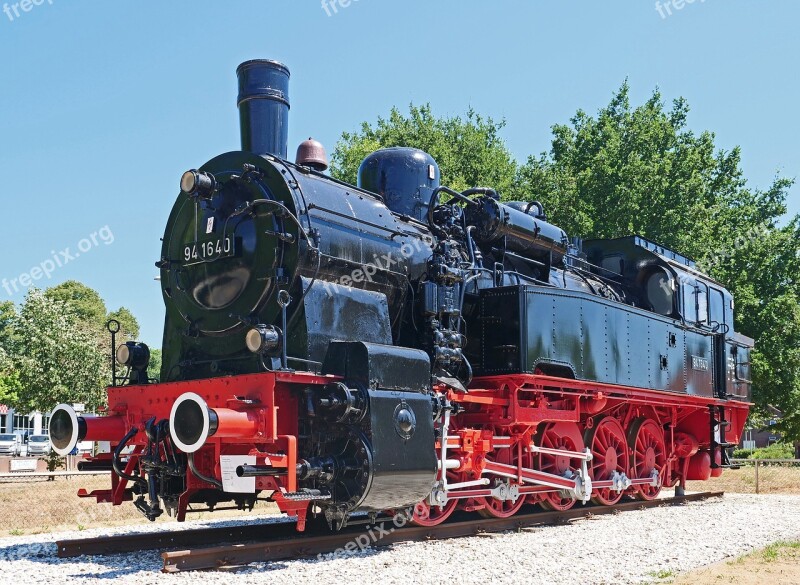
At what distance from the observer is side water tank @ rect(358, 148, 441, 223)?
9.60m

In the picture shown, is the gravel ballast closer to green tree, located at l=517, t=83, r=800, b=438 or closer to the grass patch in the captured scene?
the grass patch

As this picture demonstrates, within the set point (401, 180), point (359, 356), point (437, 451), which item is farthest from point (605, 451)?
point (359, 356)

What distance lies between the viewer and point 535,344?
30.1ft

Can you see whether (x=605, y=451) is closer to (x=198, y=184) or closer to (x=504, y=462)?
(x=504, y=462)

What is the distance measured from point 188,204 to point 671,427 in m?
8.66

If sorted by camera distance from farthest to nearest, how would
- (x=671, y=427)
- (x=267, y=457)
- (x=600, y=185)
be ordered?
1. (x=600, y=185)
2. (x=671, y=427)
3. (x=267, y=457)

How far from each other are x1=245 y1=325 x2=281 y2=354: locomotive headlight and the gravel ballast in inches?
71.5

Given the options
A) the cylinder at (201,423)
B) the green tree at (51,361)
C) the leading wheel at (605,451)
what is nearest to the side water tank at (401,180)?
the cylinder at (201,423)

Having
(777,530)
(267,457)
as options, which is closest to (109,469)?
(267,457)

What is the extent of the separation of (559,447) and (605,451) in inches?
48.1

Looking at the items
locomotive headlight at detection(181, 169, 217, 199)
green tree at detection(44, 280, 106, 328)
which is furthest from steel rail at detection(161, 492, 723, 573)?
green tree at detection(44, 280, 106, 328)

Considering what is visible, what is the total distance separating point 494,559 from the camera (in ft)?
23.6

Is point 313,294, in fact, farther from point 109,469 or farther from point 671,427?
point 671,427

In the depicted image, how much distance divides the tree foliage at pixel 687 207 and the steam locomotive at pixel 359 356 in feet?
48.0
